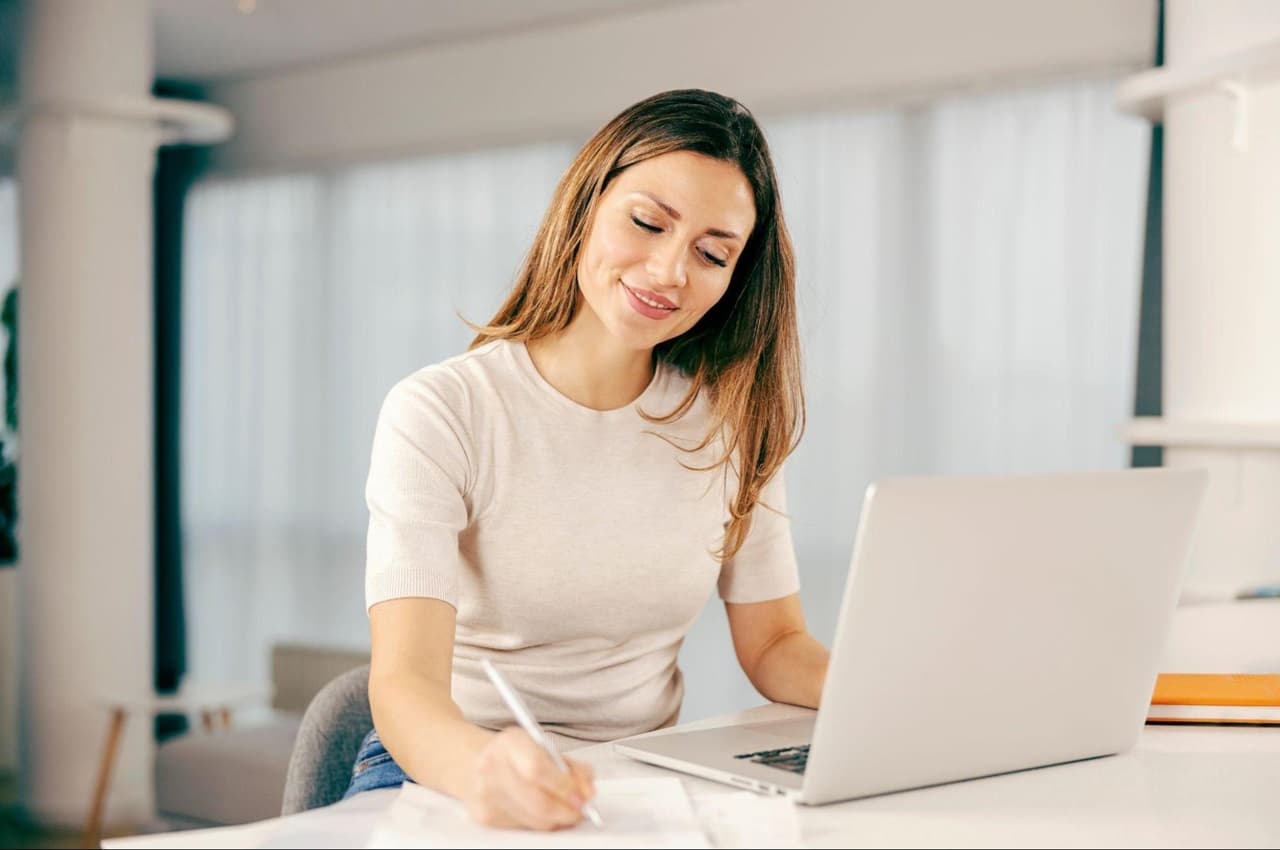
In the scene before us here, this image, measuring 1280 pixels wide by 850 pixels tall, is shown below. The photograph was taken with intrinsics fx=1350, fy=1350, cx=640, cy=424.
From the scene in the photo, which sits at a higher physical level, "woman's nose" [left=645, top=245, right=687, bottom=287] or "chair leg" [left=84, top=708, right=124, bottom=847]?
"woman's nose" [left=645, top=245, right=687, bottom=287]

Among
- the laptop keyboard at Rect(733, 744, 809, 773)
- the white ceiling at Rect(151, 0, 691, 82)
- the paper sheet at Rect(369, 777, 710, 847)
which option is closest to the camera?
the paper sheet at Rect(369, 777, 710, 847)

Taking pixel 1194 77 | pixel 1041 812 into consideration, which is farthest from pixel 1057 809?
pixel 1194 77

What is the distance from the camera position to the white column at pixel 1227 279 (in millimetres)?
2586

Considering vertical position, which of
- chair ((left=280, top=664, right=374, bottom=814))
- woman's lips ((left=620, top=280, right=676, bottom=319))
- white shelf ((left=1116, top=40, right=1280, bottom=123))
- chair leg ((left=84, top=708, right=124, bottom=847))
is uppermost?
white shelf ((left=1116, top=40, right=1280, bottom=123))

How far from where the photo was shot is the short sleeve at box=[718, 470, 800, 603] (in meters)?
1.62

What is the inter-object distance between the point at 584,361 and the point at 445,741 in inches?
22.4

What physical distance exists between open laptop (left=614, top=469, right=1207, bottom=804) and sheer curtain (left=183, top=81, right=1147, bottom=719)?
2.67 m

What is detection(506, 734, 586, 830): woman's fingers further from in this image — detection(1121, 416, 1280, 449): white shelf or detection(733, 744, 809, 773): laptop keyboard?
detection(1121, 416, 1280, 449): white shelf

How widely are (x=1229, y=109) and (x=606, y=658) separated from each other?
6.18 feet

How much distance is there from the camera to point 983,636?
3.44 feet

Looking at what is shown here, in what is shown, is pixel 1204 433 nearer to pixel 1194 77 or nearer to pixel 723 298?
pixel 1194 77

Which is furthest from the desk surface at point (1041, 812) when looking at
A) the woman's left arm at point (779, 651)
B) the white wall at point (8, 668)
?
the white wall at point (8, 668)

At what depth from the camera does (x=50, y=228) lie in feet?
13.4

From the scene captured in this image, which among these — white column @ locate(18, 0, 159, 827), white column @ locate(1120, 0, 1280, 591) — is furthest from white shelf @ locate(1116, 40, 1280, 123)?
white column @ locate(18, 0, 159, 827)
